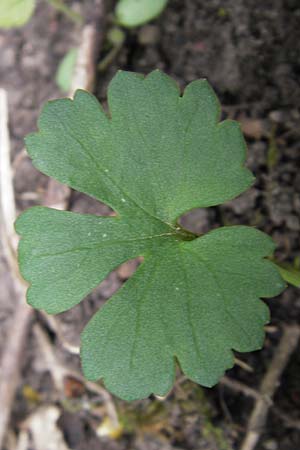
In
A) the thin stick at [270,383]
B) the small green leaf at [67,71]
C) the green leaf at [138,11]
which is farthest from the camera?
the small green leaf at [67,71]

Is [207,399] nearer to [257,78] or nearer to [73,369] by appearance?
[73,369]

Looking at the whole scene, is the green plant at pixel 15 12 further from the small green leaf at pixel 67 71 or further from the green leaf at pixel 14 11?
the small green leaf at pixel 67 71

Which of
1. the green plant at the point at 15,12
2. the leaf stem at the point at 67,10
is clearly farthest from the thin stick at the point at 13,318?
the leaf stem at the point at 67,10

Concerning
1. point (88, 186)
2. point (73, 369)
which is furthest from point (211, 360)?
point (73, 369)

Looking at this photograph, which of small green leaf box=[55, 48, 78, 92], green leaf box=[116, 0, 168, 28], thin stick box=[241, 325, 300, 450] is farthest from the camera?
small green leaf box=[55, 48, 78, 92]

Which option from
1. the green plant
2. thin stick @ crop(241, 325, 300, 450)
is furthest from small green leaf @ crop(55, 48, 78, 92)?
thin stick @ crop(241, 325, 300, 450)

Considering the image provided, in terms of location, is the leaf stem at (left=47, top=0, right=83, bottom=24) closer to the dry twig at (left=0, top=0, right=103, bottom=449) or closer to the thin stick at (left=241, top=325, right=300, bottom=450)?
the dry twig at (left=0, top=0, right=103, bottom=449)

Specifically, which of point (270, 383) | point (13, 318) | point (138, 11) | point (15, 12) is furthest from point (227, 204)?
point (15, 12)

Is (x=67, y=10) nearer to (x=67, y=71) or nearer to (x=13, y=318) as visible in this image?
(x=67, y=71)
